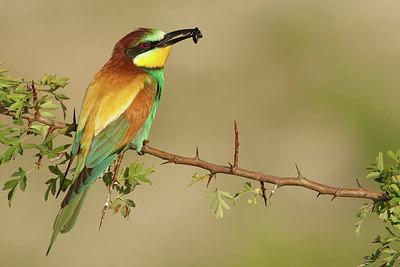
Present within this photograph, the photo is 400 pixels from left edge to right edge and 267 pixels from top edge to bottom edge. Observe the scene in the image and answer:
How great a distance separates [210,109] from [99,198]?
4.64ft

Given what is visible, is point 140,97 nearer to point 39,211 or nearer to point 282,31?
point 39,211

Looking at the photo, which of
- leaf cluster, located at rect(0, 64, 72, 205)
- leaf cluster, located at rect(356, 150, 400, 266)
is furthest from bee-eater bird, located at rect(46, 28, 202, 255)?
leaf cluster, located at rect(356, 150, 400, 266)

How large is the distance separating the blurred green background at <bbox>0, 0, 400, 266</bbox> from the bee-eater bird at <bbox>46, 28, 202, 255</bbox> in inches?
85.4

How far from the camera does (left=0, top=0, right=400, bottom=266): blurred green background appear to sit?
4.55 metres

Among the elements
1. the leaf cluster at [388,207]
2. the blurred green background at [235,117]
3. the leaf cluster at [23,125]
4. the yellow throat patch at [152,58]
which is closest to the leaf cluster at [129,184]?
the leaf cluster at [23,125]

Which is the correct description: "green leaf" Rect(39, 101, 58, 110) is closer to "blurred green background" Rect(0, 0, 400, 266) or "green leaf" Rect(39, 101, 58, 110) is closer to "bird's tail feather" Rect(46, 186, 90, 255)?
"bird's tail feather" Rect(46, 186, 90, 255)

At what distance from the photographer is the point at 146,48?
262 cm

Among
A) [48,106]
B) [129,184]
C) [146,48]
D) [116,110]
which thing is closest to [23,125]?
[48,106]

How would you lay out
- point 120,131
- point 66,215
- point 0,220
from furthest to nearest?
point 0,220 < point 120,131 < point 66,215

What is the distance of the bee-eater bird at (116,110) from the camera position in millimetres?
2182

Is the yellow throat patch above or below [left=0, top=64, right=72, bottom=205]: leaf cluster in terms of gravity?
above

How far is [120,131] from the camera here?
2.34 m

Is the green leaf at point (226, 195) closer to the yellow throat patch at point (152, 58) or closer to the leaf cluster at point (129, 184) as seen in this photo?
the leaf cluster at point (129, 184)

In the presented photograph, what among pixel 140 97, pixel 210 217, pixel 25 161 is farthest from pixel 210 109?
pixel 140 97
